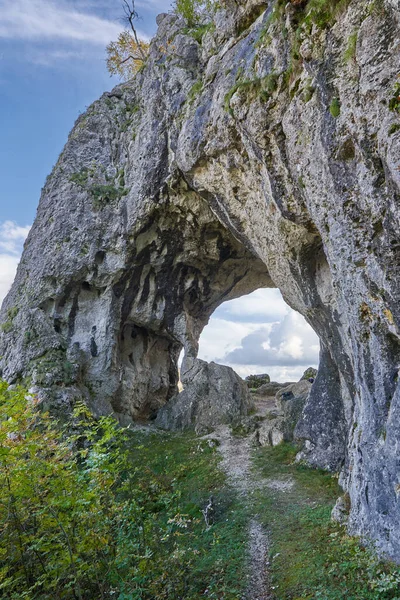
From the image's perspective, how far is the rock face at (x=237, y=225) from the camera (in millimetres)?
7949

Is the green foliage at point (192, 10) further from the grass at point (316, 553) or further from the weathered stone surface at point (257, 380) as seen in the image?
the weathered stone surface at point (257, 380)

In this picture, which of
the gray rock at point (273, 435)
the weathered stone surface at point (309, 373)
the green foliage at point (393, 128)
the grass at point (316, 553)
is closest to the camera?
the grass at point (316, 553)

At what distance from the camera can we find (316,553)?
7.65 m

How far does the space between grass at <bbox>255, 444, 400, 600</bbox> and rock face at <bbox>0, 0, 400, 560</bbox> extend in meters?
0.65

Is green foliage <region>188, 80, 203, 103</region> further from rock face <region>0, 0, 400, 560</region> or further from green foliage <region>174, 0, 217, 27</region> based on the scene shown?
green foliage <region>174, 0, 217, 27</region>

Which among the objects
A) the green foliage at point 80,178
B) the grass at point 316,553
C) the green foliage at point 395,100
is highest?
the green foliage at point 80,178

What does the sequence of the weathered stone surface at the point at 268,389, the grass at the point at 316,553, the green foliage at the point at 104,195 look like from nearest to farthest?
1. the grass at the point at 316,553
2. the green foliage at the point at 104,195
3. the weathered stone surface at the point at 268,389

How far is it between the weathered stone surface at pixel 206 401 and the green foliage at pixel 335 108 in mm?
15858

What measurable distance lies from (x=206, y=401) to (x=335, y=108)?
16560mm

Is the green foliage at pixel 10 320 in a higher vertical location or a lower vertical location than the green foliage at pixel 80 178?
lower

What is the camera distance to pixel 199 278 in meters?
23.5

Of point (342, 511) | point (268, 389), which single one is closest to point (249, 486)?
point (342, 511)

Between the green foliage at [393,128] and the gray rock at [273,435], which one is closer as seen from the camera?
the green foliage at [393,128]

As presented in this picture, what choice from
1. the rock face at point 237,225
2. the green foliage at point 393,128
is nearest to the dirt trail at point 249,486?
the rock face at point 237,225
